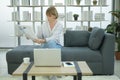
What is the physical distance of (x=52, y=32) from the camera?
423 cm

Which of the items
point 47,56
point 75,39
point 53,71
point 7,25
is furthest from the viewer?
point 7,25

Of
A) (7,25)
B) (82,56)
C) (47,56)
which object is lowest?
(82,56)

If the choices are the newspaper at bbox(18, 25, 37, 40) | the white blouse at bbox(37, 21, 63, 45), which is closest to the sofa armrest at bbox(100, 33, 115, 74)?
the white blouse at bbox(37, 21, 63, 45)

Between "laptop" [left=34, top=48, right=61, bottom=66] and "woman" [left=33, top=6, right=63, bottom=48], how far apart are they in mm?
1190

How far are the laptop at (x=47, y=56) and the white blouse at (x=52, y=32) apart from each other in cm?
132

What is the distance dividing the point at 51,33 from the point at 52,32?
0.03 m

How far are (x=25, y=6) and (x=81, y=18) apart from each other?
1565mm

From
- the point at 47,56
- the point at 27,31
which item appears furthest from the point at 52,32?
the point at 47,56

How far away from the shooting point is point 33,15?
6.58 metres

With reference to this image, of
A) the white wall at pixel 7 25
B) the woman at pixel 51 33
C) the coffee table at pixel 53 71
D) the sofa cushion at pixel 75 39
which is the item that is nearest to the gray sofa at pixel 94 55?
the woman at pixel 51 33

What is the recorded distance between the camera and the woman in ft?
13.3

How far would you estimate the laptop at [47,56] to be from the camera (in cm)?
278

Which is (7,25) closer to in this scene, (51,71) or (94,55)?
(94,55)

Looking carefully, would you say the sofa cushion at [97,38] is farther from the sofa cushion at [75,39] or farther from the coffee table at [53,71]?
the coffee table at [53,71]
